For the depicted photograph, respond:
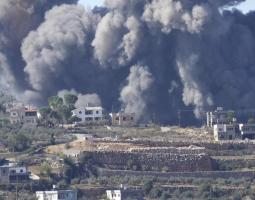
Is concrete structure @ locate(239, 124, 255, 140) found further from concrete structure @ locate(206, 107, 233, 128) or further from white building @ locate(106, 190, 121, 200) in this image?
white building @ locate(106, 190, 121, 200)

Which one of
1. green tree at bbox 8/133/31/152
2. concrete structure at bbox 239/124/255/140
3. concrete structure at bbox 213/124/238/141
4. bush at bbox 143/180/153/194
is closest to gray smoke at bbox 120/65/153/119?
concrete structure at bbox 213/124/238/141

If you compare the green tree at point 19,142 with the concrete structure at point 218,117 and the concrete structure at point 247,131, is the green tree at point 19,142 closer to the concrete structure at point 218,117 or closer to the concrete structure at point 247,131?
the concrete structure at point 247,131

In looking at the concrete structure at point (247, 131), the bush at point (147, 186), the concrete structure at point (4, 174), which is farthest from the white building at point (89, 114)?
the bush at point (147, 186)

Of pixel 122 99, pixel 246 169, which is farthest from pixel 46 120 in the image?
pixel 246 169

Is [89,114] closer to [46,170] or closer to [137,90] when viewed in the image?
[137,90]

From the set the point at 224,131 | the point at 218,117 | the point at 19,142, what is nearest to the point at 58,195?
→ the point at 19,142
